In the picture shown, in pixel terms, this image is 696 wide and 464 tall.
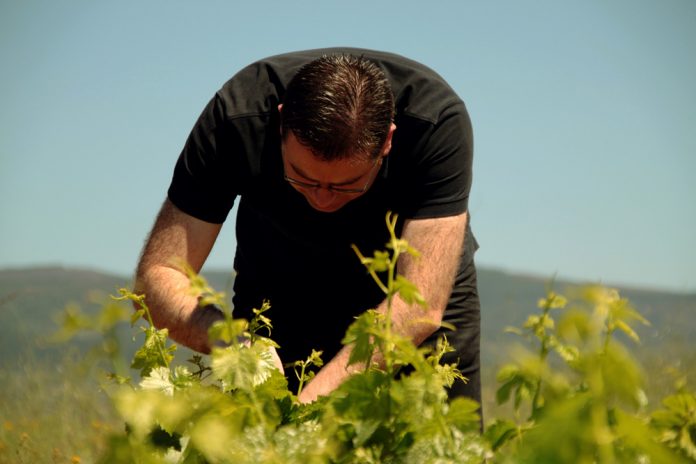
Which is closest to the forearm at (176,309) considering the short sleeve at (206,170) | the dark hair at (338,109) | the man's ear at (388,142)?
the short sleeve at (206,170)

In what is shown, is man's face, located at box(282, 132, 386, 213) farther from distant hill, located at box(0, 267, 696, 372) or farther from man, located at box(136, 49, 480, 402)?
distant hill, located at box(0, 267, 696, 372)

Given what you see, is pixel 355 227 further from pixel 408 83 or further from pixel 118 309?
pixel 118 309

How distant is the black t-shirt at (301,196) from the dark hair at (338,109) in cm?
25

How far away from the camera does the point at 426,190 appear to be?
299 centimetres

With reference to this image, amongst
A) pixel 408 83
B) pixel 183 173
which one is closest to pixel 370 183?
pixel 408 83

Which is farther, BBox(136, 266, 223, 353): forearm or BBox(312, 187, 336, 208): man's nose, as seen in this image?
BBox(312, 187, 336, 208): man's nose

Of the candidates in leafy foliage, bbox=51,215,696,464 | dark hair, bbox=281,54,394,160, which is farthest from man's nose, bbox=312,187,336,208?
leafy foliage, bbox=51,215,696,464

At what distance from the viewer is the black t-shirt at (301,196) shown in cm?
304

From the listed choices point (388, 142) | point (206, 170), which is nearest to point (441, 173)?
point (388, 142)

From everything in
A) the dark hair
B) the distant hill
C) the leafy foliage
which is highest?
the leafy foliage

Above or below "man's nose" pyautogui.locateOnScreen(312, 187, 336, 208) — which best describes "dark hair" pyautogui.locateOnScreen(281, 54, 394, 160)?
above

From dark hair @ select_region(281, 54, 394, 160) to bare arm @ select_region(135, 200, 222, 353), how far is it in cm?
54

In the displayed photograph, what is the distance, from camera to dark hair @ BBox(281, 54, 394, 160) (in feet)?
8.71

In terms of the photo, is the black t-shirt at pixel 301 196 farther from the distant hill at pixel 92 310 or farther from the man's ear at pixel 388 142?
the distant hill at pixel 92 310
